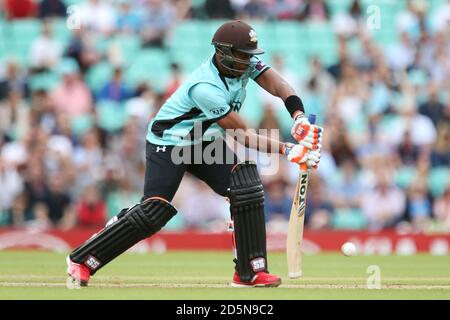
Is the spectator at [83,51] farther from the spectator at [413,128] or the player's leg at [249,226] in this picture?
the player's leg at [249,226]

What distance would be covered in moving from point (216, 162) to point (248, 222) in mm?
481

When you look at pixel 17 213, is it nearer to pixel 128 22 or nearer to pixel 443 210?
pixel 128 22

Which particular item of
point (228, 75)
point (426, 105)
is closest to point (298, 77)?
point (426, 105)

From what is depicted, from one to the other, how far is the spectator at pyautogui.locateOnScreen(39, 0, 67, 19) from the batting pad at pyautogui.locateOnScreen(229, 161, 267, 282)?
8330mm

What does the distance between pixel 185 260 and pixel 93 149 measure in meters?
2.99

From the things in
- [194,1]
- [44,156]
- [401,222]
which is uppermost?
[194,1]

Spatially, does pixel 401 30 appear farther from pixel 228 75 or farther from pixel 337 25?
pixel 228 75

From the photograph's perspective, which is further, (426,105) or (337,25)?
(337,25)

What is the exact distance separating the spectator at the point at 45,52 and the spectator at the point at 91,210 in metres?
2.57

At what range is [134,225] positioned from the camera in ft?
22.7

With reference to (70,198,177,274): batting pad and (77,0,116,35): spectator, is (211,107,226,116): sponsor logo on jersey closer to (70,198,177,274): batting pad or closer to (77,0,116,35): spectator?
(70,198,177,274): batting pad

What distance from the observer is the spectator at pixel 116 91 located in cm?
1370

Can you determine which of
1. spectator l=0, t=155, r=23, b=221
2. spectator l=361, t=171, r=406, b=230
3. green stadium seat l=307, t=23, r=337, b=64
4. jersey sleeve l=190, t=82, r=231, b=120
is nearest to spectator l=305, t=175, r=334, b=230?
spectator l=361, t=171, r=406, b=230

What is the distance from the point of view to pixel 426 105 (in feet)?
45.2
